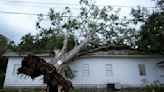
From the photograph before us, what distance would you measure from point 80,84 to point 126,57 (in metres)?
5.35

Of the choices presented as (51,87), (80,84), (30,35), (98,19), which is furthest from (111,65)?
(51,87)

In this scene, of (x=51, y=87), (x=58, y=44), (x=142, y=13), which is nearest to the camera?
(x=51, y=87)

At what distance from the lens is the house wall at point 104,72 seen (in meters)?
19.0

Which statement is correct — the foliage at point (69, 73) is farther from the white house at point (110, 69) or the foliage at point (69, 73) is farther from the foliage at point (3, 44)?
the foliage at point (3, 44)

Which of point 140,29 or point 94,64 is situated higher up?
point 140,29

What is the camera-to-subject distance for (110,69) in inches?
776

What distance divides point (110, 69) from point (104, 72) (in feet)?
2.27

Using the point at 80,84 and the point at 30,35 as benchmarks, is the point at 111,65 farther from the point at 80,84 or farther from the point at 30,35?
the point at 30,35

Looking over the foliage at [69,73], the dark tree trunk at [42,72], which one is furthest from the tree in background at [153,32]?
the dark tree trunk at [42,72]

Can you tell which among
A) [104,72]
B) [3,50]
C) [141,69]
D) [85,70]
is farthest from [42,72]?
[3,50]

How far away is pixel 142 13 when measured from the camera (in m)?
19.8

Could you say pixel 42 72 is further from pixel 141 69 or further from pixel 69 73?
pixel 141 69

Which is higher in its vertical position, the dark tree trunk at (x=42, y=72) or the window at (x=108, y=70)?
the dark tree trunk at (x=42, y=72)

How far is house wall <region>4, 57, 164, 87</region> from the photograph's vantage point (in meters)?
19.0
